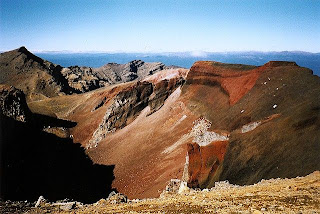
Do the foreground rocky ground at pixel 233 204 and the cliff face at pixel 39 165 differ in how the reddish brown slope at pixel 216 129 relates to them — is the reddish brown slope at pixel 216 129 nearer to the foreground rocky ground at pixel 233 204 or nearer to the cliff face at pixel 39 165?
the cliff face at pixel 39 165

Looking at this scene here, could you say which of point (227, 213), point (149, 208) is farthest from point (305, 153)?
point (149, 208)

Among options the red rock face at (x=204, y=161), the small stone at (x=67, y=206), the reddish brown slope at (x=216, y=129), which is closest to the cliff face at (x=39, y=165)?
the reddish brown slope at (x=216, y=129)

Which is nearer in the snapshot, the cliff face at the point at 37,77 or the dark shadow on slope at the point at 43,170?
the dark shadow on slope at the point at 43,170

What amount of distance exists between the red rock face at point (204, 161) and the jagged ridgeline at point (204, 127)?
13 centimetres

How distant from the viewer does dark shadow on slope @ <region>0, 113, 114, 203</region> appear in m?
36.8

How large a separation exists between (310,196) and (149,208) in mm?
8610

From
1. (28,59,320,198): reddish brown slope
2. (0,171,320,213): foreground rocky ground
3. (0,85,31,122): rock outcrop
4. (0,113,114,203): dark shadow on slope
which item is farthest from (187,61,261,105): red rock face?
(0,85,31,122): rock outcrop

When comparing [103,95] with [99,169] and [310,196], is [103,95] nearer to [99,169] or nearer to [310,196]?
[99,169]

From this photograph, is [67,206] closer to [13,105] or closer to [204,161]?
[204,161]

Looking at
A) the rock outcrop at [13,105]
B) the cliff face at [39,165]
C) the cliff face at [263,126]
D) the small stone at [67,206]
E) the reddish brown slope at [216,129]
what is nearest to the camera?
the small stone at [67,206]

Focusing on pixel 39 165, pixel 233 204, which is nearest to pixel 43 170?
pixel 39 165

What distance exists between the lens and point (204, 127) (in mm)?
41625

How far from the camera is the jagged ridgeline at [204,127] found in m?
22.5

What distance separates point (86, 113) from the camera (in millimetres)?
79312
